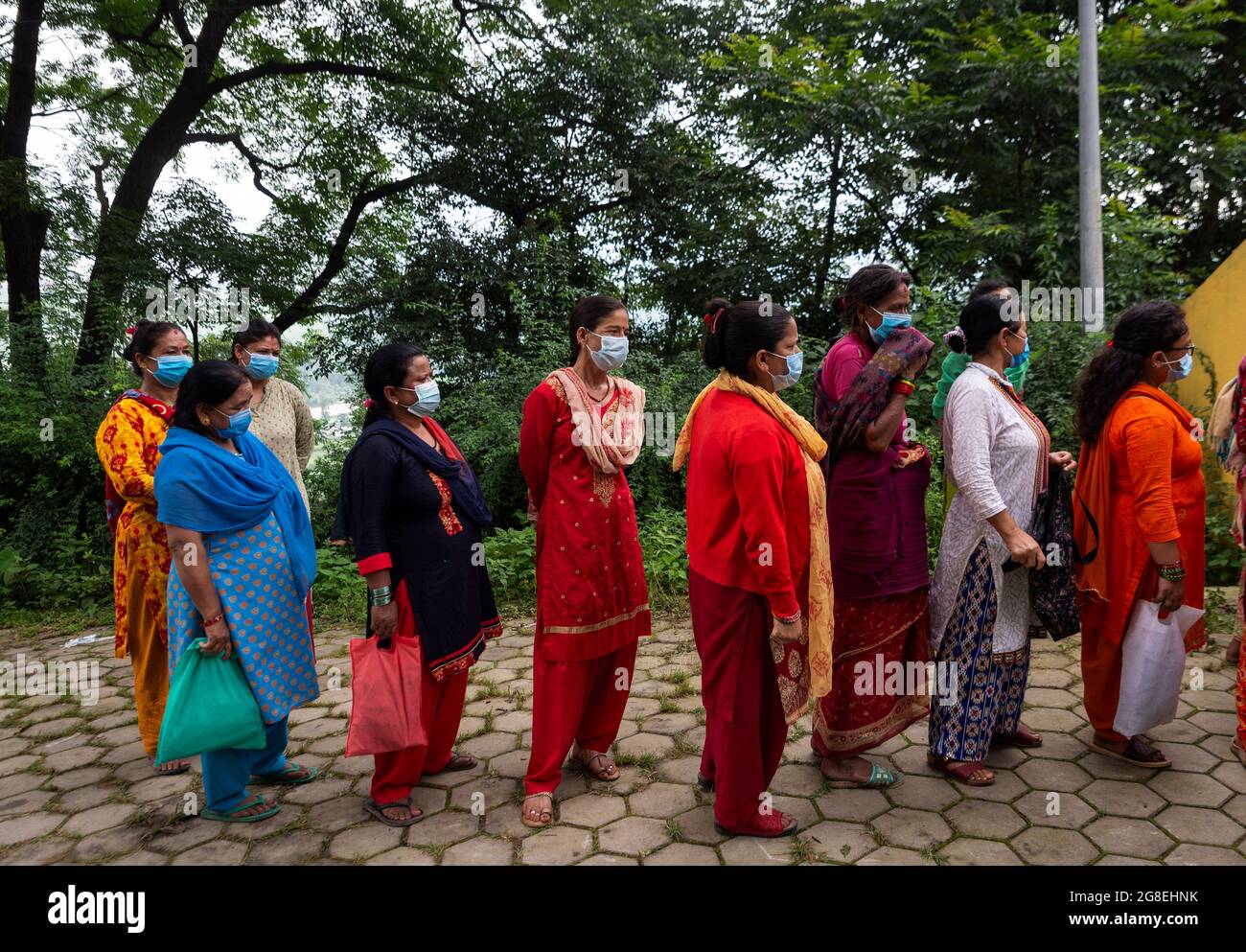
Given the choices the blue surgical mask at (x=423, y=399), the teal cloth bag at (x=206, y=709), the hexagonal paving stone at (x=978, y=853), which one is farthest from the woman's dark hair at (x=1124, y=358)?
the teal cloth bag at (x=206, y=709)

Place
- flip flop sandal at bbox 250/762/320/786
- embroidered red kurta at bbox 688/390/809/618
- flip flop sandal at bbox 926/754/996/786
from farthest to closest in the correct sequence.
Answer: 1. flip flop sandal at bbox 250/762/320/786
2. flip flop sandal at bbox 926/754/996/786
3. embroidered red kurta at bbox 688/390/809/618

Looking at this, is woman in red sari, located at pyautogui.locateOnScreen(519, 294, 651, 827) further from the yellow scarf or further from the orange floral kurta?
the orange floral kurta

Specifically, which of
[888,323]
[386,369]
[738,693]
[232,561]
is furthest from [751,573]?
[232,561]

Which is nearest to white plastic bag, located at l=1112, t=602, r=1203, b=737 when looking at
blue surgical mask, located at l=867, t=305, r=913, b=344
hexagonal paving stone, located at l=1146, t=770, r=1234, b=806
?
hexagonal paving stone, located at l=1146, t=770, r=1234, b=806

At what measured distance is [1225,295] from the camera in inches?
255

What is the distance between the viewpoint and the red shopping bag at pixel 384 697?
9.36 feet

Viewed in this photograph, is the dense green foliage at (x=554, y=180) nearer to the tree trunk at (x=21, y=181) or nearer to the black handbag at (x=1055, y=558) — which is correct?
the tree trunk at (x=21, y=181)

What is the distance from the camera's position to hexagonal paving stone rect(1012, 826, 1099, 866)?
106 inches

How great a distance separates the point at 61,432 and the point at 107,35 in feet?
19.3

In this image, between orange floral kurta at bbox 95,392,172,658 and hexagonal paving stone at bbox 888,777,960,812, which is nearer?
hexagonal paving stone at bbox 888,777,960,812

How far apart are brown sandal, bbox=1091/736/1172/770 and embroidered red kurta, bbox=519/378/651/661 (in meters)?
2.09

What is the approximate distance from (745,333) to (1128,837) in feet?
6.98

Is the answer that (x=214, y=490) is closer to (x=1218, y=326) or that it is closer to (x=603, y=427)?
(x=603, y=427)

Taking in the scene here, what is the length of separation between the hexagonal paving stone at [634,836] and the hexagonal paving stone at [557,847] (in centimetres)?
6
